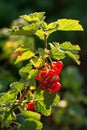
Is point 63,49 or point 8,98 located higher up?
point 63,49

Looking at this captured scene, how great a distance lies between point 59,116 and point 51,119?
387 millimetres

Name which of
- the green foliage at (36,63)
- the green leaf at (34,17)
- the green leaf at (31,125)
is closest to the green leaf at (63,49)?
the green foliage at (36,63)

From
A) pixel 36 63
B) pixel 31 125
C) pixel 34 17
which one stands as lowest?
pixel 31 125

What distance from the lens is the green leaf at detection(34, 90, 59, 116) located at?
171 cm

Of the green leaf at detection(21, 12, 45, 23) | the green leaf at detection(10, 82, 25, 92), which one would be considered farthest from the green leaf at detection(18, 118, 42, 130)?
the green leaf at detection(21, 12, 45, 23)

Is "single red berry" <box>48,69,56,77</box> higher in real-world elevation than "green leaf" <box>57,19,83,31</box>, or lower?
lower

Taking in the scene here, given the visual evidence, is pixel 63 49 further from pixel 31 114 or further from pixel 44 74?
pixel 31 114

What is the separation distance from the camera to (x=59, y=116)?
3543mm

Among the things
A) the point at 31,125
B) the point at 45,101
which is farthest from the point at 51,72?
the point at 31,125

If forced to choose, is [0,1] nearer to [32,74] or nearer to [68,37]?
[68,37]

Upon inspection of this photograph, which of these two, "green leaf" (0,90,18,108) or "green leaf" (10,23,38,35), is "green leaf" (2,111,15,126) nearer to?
"green leaf" (0,90,18,108)

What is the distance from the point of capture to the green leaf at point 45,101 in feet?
5.61

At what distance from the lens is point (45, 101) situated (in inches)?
68.1

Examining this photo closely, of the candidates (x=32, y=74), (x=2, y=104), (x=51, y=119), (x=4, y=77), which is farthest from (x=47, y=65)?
(x=51, y=119)
